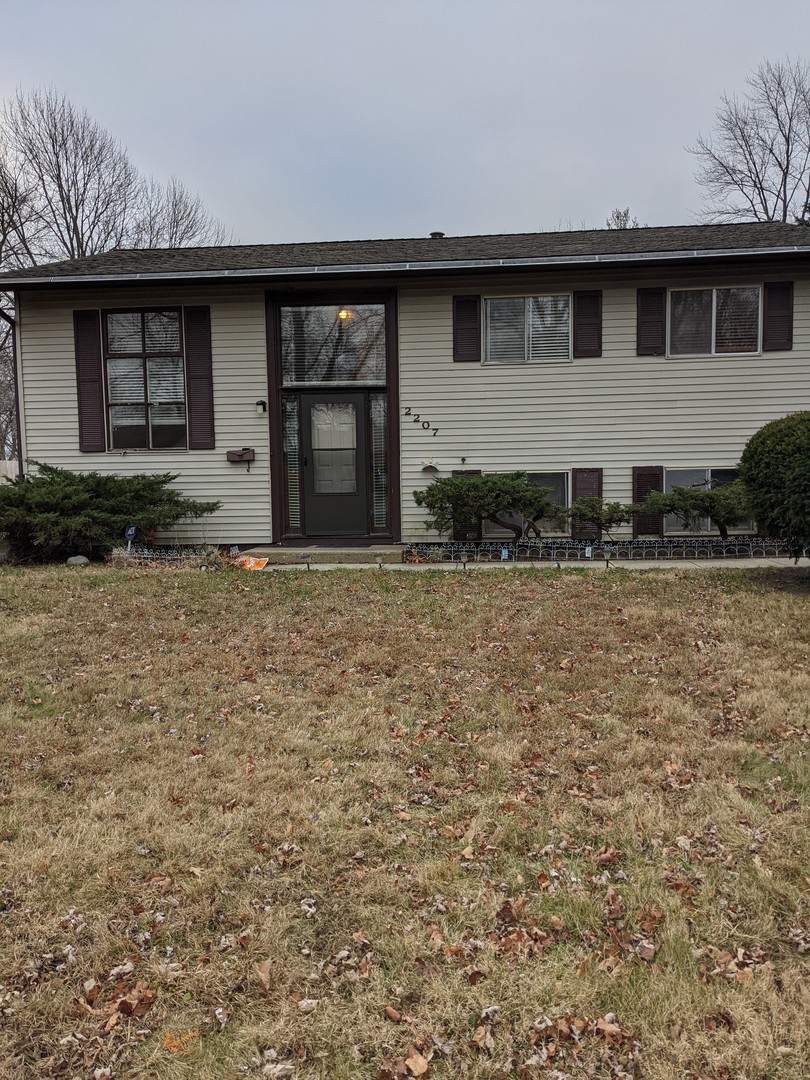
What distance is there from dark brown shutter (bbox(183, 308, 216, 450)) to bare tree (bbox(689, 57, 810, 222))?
20160 millimetres

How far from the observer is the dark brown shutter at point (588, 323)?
29.7 ft

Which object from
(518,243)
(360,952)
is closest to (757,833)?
(360,952)

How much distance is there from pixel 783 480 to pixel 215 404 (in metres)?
7.12

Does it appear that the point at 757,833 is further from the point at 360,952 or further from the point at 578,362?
the point at 578,362

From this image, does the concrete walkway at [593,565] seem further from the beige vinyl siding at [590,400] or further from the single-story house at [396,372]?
the beige vinyl siding at [590,400]

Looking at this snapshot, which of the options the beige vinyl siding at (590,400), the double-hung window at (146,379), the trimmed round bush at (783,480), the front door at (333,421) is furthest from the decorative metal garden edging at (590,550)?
the double-hung window at (146,379)

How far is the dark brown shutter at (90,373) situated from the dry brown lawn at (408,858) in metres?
5.33

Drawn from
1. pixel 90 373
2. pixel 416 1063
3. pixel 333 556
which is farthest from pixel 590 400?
pixel 416 1063

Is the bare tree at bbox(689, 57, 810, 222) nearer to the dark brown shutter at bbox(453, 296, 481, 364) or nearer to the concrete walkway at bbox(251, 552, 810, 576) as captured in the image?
the dark brown shutter at bbox(453, 296, 481, 364)

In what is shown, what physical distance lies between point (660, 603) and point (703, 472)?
3917mm

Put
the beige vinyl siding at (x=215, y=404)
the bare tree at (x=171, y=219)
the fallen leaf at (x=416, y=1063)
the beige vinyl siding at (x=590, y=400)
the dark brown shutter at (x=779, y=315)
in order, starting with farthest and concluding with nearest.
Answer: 1. the bare tree at (x=171, y=219)
2. the beige vinyl siding at (x=215, y=404)
3. the beige vinyl siding at (x=590, y=400)
4. the dark brown shutter at (x=779, y=315)
5. the fallen leaf at (x=416, y=1063)

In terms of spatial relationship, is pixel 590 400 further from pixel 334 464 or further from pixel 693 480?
pixel 334 464

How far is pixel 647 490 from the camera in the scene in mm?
9117

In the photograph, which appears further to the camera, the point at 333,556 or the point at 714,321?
the point at 714,321
